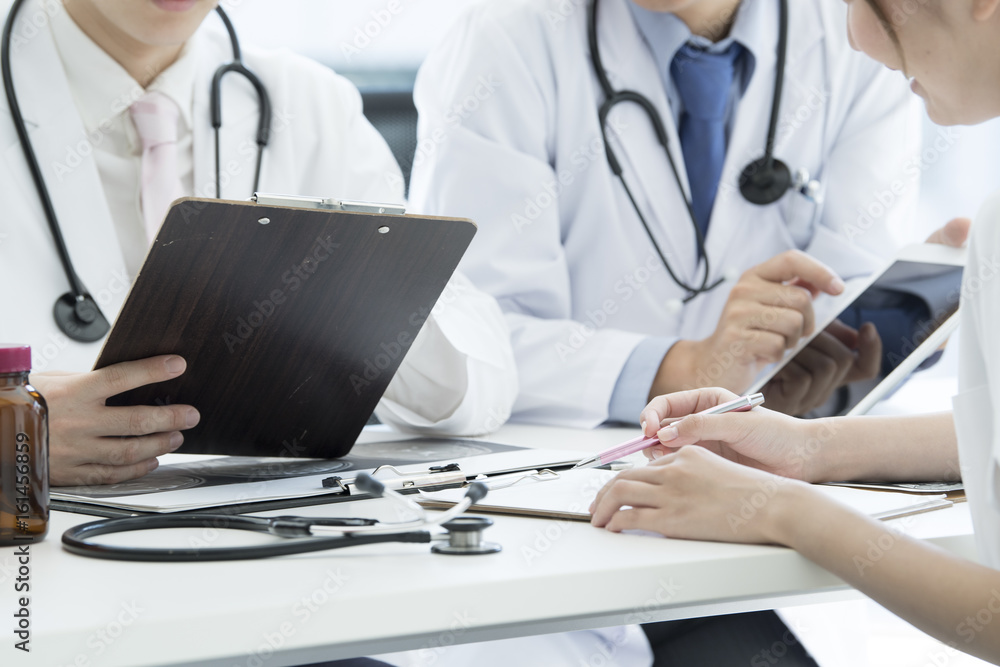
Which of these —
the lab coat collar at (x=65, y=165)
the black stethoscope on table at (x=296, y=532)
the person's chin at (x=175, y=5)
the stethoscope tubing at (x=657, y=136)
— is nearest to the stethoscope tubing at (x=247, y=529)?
the black stethoscope on table at (x=296, y=532)

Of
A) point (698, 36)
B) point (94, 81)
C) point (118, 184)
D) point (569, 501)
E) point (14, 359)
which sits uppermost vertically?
point (698, 36)

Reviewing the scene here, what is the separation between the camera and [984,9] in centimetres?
57

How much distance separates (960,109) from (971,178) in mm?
1890

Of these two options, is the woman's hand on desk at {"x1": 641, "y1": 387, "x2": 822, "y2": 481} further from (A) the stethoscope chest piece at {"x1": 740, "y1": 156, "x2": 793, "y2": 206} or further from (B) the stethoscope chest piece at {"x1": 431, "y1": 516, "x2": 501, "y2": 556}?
(A) the stethoscope chest piece at {"x1": 740, "y1": 156, "x2": 793, "y2": 206}

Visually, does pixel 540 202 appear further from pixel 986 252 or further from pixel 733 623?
pixel 986 252

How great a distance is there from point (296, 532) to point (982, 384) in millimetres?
411

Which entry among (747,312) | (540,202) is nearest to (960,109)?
(747,312)

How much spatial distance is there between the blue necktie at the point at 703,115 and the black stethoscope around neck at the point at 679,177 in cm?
5

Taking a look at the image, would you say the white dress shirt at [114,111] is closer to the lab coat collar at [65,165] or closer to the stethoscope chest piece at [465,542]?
Result: the lab coat collar at [65,165]

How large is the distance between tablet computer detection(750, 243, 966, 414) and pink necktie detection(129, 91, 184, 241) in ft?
2.25

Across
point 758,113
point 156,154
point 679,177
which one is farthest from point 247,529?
point 758,113

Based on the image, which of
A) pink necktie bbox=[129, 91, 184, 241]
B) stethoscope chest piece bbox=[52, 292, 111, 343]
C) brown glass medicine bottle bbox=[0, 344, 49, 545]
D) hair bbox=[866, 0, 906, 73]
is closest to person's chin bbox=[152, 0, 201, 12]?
pink necktie bbox=[129, 91, 184, 241]

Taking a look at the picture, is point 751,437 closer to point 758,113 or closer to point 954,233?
point 954,233

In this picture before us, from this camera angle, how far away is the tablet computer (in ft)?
2.91
